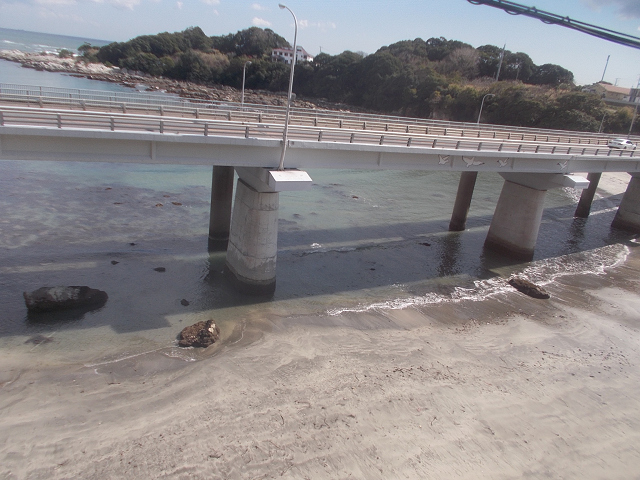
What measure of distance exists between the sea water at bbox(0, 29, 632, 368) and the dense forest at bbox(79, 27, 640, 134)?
118ft

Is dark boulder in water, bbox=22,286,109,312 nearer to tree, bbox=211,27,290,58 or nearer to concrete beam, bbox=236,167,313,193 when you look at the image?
concrete beam, bbox=236,167,313,193

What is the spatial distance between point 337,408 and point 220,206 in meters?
14.6

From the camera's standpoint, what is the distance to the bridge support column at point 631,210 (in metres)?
34.9

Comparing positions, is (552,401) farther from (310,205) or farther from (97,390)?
(310,205)

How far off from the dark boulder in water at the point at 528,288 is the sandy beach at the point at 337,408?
3.90 m

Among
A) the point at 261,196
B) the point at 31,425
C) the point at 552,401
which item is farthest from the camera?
the point at 261,196

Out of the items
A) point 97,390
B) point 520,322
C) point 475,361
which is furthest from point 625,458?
point 97,390

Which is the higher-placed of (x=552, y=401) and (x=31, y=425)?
(x=552, y=401)

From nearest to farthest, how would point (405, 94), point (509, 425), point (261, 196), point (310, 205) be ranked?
point (509, 425) < point (261, 196) < point (310, 205) < point (405, 94)

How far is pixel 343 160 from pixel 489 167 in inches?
358

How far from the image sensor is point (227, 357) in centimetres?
1360

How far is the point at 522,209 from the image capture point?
26.0 meters

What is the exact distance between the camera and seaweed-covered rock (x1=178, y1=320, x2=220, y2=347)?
46.8 ft

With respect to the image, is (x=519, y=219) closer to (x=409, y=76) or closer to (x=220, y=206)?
(x=220, y=206)
